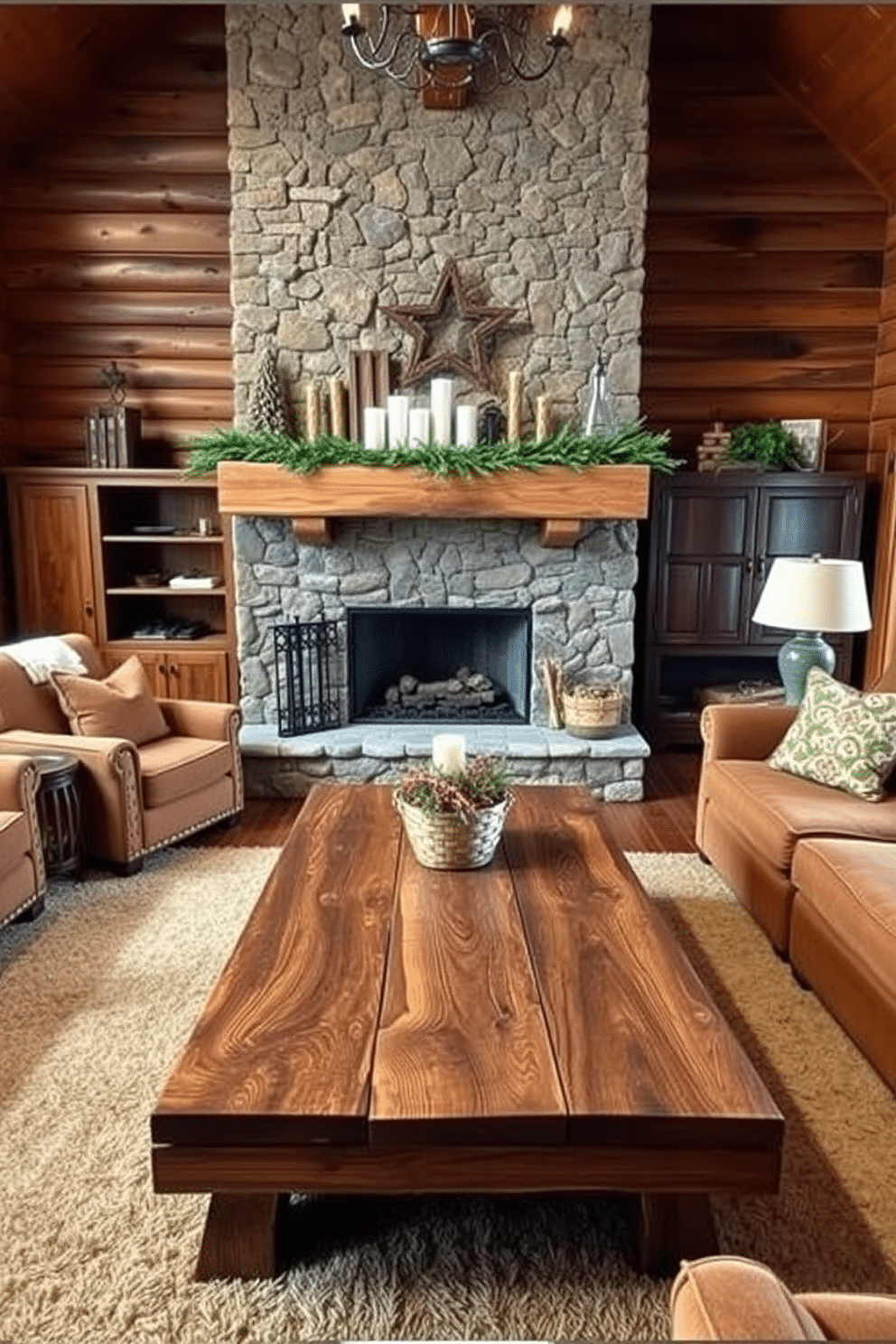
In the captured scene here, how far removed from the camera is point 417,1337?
1647mm

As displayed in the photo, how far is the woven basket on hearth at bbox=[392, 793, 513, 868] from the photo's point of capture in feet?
7.96

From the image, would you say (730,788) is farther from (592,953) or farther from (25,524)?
(25,524)

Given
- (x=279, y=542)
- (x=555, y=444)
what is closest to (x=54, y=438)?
(x=279, y=542)

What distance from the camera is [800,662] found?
362 cm

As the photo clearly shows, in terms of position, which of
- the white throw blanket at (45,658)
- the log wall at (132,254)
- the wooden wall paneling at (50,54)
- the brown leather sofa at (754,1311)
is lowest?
the brown leather sofa at (754,1311)

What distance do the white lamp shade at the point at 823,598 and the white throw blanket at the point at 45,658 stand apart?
2848 millimetres

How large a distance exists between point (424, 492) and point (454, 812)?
231 cm

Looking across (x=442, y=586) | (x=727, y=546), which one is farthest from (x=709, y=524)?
(x=442, y=586)

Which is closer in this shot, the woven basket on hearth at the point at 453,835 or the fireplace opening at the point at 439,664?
the woven basket on hearth at the point at 453,835

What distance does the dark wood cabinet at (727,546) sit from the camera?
16.7 feet

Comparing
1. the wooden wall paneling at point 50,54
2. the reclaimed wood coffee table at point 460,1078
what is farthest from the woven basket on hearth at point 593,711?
the wooden wall paneling at point 50,54

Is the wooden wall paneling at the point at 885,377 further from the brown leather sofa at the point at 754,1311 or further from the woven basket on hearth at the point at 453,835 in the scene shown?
the brown leather sofa at the point at 754,1311

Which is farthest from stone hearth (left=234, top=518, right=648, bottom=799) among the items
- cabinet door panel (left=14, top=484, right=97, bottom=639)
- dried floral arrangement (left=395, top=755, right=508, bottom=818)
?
dried floral arrangement (left=395, top=755, right=508, bottom=818)

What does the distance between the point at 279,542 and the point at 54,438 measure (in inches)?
69.2
